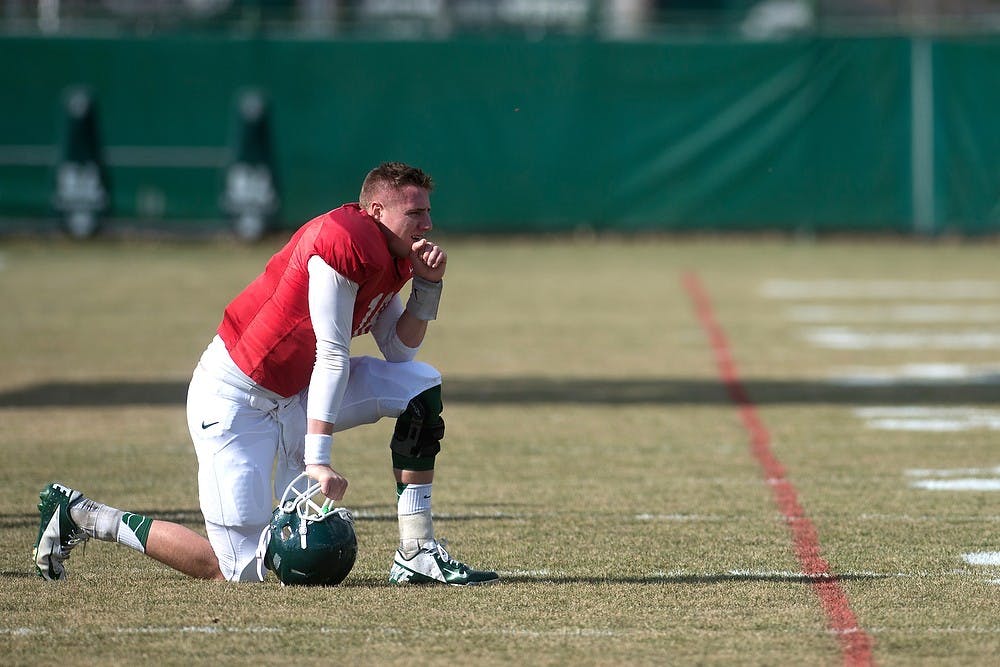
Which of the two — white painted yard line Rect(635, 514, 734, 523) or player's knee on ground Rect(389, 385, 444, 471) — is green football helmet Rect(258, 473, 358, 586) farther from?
white painted yard line Rect(635, 514, 734, 523)

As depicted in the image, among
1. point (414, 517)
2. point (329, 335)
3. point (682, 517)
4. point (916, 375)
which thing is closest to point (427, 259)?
point (329, 335)

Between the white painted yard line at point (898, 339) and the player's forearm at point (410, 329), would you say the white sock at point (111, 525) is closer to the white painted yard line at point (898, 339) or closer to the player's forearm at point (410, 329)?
the player's forearm at point (410, 329)

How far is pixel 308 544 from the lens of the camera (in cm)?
496

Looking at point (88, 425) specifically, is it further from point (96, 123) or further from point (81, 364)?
point (96, 123)

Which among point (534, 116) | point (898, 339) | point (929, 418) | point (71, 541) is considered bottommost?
point (898, 339)

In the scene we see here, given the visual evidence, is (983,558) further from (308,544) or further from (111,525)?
(111,525)

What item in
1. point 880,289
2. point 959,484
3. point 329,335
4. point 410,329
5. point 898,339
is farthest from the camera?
point 880,289

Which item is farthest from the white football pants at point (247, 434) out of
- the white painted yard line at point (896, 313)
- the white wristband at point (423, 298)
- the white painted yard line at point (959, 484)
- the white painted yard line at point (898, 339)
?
the white painted yard line at point (896, 313)

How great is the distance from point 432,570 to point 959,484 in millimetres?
2907

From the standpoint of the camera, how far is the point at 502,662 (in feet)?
14.1

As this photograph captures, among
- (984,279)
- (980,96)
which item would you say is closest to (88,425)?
(984,279)

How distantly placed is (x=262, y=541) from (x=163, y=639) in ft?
2.14

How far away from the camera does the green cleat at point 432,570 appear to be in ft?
16.9

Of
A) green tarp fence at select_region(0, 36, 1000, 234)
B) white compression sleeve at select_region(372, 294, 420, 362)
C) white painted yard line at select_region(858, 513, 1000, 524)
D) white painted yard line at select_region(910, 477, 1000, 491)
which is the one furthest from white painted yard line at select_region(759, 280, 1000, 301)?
white compression sleeve at select_region(372, 294, 420, 362)
